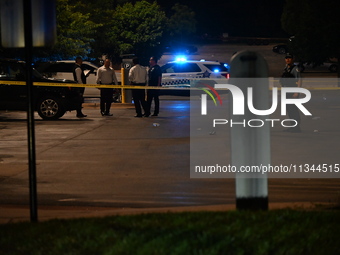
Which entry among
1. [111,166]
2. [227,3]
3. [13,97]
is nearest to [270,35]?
[227,3]

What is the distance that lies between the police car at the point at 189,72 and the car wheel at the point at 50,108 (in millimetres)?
10228

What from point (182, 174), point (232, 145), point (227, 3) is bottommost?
point (182, 174)

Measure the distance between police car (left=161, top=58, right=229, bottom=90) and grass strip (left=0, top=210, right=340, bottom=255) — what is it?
23949 millimetres

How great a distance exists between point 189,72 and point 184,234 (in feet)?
83.8

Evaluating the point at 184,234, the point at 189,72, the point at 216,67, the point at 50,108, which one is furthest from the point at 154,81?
the point at 184,234

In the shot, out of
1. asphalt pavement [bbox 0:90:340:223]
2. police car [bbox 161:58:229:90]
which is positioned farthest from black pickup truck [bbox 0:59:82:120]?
police car [bbox 161:58:229:90]

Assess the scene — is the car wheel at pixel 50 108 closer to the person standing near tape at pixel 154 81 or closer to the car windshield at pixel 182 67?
the person standing near tape at pixel 154 81

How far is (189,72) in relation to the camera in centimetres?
3142

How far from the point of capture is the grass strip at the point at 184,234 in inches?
224

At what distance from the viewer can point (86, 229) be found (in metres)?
6.57

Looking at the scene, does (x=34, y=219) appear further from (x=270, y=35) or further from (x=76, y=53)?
(x=270, y=35)

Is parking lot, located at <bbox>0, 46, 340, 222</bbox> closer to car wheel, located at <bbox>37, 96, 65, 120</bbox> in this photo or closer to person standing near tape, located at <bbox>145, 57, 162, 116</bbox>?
car wheel, located at <bbox>37, 96, 65, 120</bbox>

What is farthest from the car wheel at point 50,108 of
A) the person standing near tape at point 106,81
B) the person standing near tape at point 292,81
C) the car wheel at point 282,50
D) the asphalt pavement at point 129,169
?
the car wheel at point 282,50

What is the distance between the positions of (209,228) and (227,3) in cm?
11408
